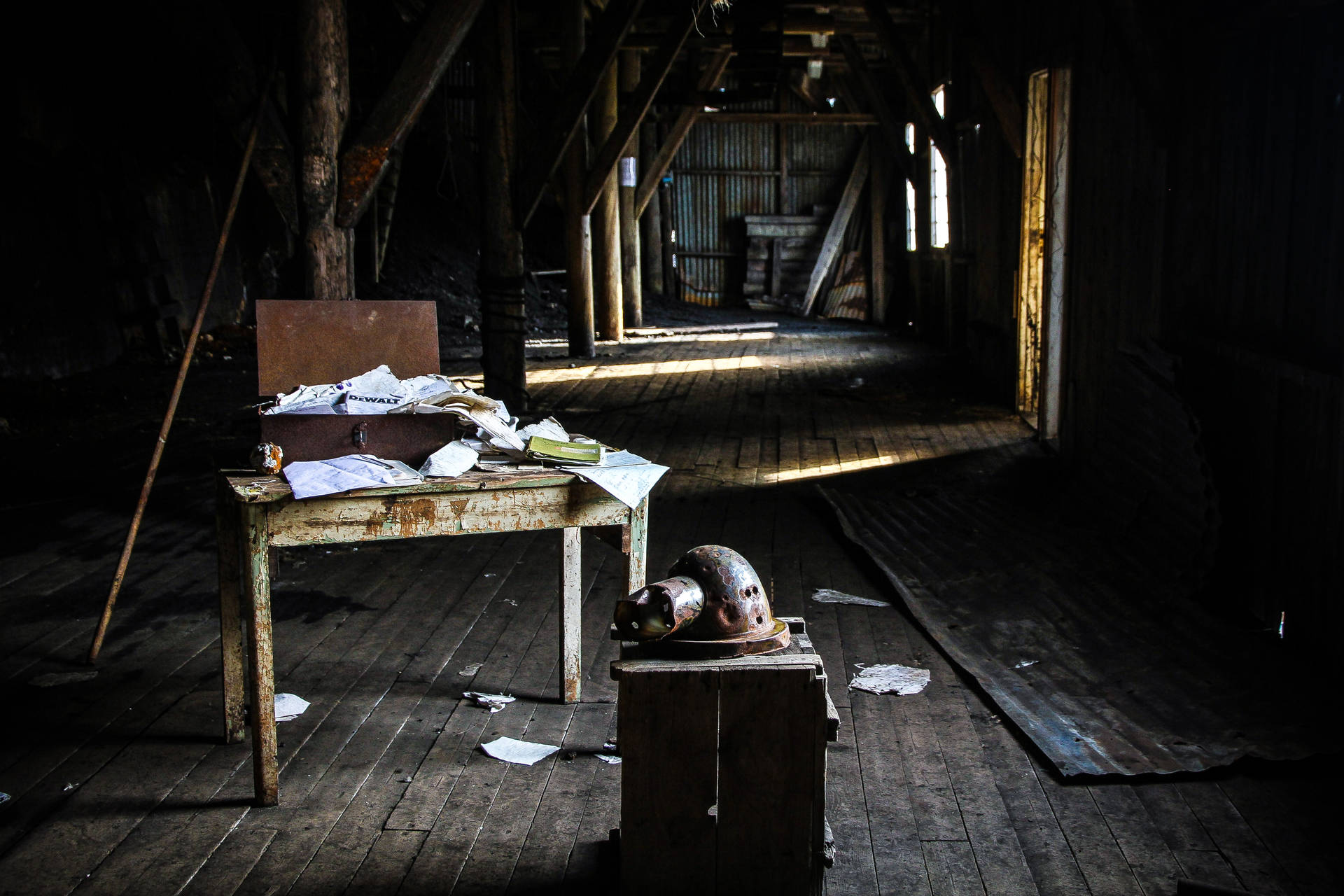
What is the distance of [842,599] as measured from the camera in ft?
15.8

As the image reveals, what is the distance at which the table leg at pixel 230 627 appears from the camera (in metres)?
3.31

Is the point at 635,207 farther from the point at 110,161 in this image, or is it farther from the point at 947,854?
the point at 947,854

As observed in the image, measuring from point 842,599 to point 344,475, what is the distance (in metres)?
2.42

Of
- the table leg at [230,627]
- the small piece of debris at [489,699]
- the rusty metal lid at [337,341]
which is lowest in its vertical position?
the small piece of debris at [489,699]

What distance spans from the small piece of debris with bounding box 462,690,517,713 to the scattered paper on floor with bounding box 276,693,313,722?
51cm

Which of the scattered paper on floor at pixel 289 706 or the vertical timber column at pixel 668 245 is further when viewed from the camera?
the vertical timber column at pixel 668 245

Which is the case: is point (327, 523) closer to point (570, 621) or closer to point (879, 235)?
point (570, 621)

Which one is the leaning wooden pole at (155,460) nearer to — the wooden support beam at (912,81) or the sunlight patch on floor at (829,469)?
the sunlight patch on floor at (829,469)

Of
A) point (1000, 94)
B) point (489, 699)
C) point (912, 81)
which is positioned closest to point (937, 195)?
point (912, 81)

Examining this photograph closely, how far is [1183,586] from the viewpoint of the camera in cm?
461

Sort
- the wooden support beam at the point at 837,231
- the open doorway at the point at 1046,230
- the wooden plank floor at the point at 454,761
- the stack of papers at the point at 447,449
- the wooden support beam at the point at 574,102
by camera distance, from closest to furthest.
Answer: the wooden plank floor at the point at 454,761, the stack of papers at the point at 447,449, the open doorway at the point at 1046,230, the wooden support beam at the point at 574,102, the wooden support beam at the point at 837,231

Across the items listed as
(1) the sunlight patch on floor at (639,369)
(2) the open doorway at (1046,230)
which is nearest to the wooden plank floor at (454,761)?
(2) the open doorway at (1046,230)

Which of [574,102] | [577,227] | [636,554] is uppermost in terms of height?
[574,102]

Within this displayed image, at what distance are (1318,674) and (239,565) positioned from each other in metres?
3.40
